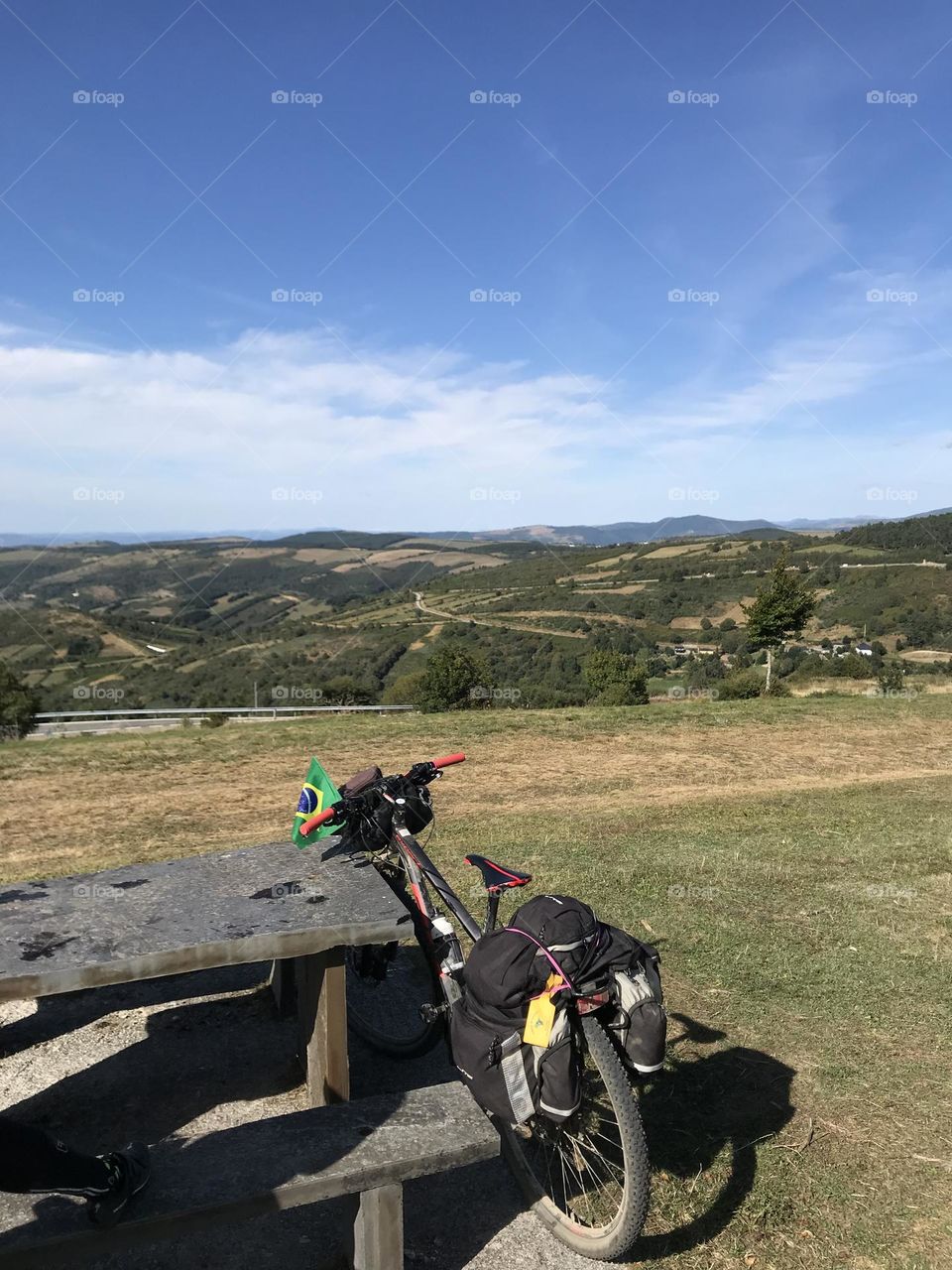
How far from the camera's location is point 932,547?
79938mm

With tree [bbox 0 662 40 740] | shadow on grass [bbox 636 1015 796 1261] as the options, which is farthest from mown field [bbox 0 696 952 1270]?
tree [bbox 0 662 40 740]

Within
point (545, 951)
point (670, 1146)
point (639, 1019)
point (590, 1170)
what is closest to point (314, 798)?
point (545, 951)

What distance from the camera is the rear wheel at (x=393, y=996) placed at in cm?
368

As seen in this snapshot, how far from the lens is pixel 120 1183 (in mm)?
2184

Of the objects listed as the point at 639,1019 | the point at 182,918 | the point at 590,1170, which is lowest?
the point at 590,1170

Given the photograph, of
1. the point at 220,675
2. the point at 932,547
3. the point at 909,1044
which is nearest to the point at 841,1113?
→ the point at 909,1044

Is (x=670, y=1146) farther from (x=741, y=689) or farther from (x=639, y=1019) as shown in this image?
(x=741, y=689)

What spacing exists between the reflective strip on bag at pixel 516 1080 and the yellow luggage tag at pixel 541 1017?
0.15 feet

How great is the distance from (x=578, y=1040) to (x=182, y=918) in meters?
1.43

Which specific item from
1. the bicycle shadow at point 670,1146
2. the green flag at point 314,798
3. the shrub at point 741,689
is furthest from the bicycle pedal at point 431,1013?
the shrub at point 741,689

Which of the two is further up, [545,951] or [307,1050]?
[545,951]

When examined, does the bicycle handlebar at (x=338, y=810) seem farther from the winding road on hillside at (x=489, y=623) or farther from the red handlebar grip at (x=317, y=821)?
the winding road on hillside at (x=489, y=623)

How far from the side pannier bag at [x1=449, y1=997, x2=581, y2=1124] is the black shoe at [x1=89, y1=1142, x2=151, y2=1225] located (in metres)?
0.96

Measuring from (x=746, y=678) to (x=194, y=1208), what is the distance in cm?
2410
